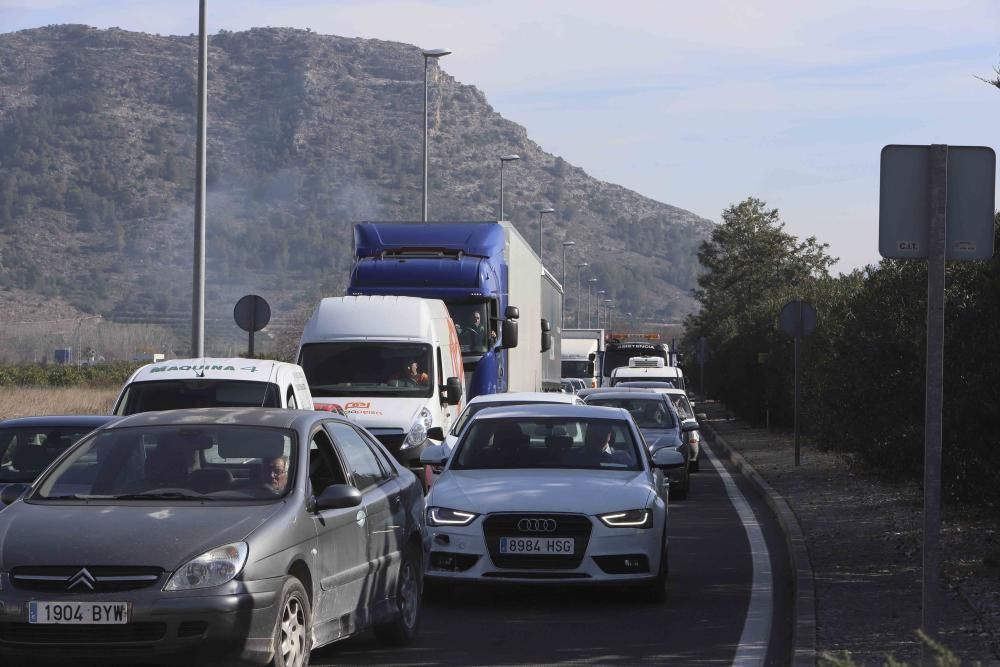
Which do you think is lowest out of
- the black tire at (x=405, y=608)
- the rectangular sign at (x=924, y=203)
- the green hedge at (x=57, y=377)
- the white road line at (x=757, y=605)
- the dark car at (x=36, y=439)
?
the green hedge at (x=57, y=377)

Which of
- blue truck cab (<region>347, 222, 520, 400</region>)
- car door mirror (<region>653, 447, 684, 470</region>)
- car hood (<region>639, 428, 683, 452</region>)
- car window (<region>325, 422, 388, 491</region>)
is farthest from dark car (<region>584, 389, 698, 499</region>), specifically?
car window (<region>325, 422, 388, 491</region>)

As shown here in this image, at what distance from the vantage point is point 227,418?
27.9ft

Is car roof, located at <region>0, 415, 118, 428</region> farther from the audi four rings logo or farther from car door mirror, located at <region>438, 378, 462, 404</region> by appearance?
car door mirror, located at <region>438, 378, 462, 404</region>

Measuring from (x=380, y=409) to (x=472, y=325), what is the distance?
→ 6.03 meters

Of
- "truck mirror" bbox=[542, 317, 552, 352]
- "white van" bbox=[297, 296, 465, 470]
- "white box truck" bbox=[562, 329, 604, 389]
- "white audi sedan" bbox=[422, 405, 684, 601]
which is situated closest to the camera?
"white audi sedan" bbox=[422, 405, 684, 601]

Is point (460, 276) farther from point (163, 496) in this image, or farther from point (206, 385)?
point (163, 496)

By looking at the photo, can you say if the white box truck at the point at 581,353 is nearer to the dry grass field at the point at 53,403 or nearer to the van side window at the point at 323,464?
the dry grass field at the point at 53,403

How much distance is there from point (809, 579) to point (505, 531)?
2.36m

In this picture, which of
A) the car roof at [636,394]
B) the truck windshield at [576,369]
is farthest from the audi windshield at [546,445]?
the truck windshield at [576,369]

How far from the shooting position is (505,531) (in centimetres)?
1098

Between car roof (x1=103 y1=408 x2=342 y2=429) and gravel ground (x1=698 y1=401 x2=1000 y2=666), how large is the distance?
3103mm

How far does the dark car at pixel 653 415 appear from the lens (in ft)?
73.0

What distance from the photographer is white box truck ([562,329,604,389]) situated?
204 feet

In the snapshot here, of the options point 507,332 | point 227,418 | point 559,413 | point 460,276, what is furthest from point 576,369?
point 227,418
